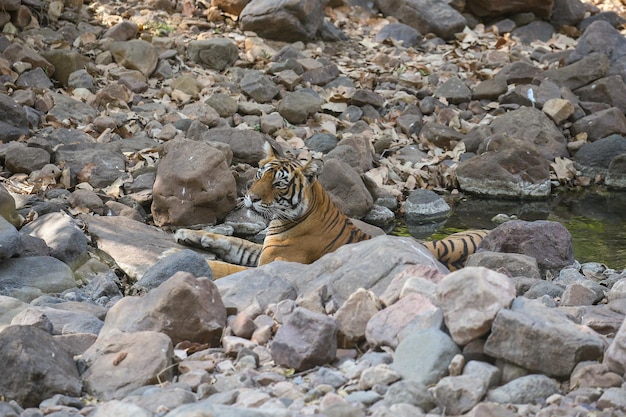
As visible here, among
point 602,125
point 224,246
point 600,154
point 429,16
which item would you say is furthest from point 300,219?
point 429,16

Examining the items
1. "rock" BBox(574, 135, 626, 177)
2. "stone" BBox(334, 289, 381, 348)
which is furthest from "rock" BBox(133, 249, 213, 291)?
"rock" BBox(574, 135, 626, 177)

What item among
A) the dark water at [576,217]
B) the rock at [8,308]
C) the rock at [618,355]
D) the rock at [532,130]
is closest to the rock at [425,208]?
the dark water at [576,217]

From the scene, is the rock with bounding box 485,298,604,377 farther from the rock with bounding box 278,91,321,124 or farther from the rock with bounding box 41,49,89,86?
the rock with bounding box 41,49,89,86

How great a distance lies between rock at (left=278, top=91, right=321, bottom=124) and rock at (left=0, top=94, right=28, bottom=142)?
300cm

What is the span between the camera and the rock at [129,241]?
6530mm

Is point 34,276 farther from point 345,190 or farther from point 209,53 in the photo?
point 209,53

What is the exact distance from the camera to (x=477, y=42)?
14.1m

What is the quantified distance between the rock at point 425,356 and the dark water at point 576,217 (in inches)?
188

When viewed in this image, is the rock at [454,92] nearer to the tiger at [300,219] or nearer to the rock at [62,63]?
the rock at [62,63]

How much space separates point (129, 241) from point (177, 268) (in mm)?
1917

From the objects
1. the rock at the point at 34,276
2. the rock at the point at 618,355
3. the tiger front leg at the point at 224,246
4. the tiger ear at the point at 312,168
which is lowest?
the tiger front leg at the point at 224,246

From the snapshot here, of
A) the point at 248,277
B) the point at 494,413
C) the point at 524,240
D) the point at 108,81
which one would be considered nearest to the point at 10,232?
the point at 248,277

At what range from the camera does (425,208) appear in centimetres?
→ 930

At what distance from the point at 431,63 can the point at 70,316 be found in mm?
9762
